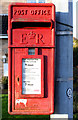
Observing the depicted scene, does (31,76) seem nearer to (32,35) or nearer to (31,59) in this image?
(31,59)

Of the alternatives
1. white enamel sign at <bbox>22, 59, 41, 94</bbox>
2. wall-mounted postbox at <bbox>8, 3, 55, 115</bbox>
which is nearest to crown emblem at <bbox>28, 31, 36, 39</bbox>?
wall-mounted postbox at <bbox>8, 3, 55, 115</bbox>

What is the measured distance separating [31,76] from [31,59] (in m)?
0.22

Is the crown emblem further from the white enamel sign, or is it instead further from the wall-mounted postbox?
the white enamel sign

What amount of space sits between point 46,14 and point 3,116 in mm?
2396

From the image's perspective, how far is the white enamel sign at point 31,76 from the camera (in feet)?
5.76

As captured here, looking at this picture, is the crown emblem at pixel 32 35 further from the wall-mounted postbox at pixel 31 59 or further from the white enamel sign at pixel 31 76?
the white enamel sign at pixel 31 76

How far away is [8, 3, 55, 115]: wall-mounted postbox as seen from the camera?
5.74 ft

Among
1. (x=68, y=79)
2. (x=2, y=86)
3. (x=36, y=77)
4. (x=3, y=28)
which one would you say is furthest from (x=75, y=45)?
(x=36, y=77)

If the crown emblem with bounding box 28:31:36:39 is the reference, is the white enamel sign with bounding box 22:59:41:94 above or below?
below

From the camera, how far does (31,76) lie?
1773mm

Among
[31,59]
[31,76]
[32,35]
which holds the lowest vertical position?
A: [31,76]

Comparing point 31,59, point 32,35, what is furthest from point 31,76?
point 32,35

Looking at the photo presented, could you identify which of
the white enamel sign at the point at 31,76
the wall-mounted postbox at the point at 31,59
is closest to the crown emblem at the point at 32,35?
the wall-mounted postbox at the point at 31,59

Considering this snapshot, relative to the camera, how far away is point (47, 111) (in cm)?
177
